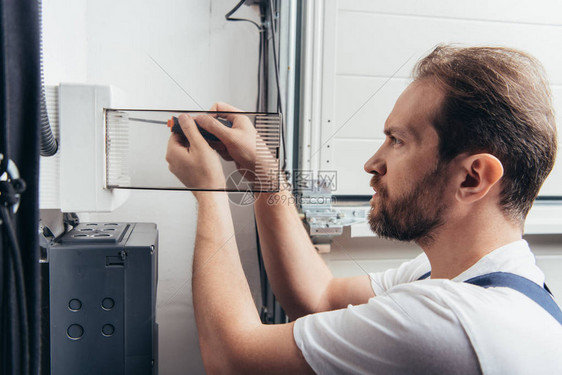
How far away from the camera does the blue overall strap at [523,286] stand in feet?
1.82

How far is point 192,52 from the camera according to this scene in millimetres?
1106

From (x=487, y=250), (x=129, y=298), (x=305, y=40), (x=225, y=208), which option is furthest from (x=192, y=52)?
(x=487, y=250)

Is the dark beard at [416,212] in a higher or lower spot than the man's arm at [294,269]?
higher

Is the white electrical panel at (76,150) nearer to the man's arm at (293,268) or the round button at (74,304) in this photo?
the round button at (74,304)

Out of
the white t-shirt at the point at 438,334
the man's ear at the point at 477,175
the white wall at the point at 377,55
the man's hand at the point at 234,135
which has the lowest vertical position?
the white t-shirt at the point at 438,334

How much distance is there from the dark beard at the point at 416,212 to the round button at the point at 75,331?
1.72 ft

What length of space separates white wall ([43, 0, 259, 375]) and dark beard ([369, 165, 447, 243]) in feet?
1.77

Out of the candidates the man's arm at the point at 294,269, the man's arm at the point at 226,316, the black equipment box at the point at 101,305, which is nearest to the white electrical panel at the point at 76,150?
the black equipment box at the point at 101,305

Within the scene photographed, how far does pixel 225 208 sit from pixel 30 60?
40cm

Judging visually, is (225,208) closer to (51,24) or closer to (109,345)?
(109,345)

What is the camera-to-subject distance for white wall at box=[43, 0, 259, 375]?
1.07 meters

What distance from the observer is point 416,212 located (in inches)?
26.5

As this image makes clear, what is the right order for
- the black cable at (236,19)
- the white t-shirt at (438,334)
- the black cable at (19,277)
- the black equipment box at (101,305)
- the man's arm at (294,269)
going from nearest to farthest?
the black cable at (19,277), the white t-shirt at (438,334), the black equipment box at (101,305), the man's arm at (294,269), the black cable at (236,19)

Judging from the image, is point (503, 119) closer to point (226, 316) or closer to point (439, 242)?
point (439, 242)
